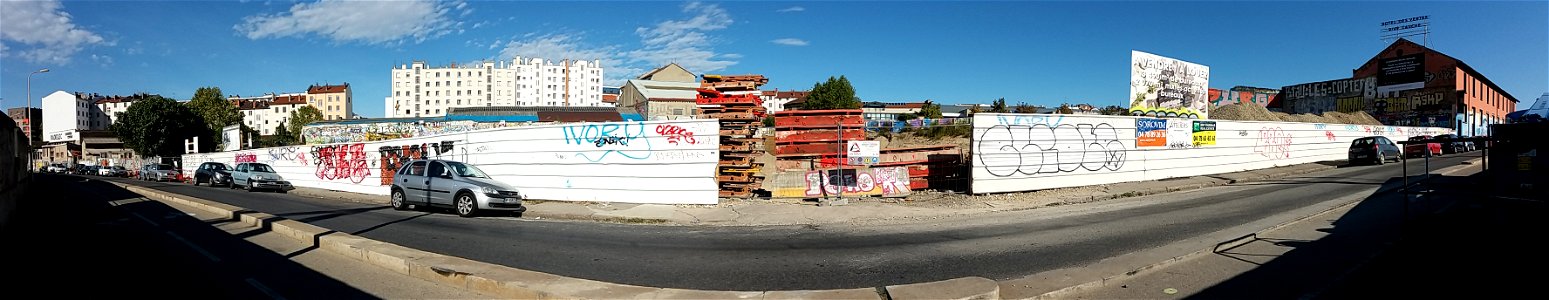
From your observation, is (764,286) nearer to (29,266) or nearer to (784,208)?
(784,208)

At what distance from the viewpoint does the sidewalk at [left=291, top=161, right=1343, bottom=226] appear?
12797mm

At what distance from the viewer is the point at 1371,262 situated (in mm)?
6930

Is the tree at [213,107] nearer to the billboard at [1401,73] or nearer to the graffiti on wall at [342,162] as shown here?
the graffiti on wall at [342,162]

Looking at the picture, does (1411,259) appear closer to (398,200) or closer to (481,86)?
(398,200)

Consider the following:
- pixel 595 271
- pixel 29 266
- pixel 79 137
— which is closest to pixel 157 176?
pixel 29 266

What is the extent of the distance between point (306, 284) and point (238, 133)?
52327mm

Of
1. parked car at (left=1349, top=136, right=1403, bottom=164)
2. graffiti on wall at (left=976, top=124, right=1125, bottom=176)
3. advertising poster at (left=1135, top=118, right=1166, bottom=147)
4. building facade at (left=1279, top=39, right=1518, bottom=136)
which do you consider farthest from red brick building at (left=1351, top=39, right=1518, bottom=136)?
graffiti on wall at (left=976, top=124, right=1125, bottom=176)

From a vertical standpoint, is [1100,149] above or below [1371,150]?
above

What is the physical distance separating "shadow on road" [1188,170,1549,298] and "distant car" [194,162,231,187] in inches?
1533

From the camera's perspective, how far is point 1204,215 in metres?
11.8

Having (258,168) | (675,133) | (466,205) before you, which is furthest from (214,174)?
(675,133)

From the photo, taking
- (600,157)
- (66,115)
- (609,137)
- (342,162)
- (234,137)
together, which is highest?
(66,115)

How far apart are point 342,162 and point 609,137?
1619 cm

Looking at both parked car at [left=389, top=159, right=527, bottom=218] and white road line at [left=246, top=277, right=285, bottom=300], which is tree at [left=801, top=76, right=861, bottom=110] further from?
white road line at [left=246, top=277, right=285, bottom=300]
